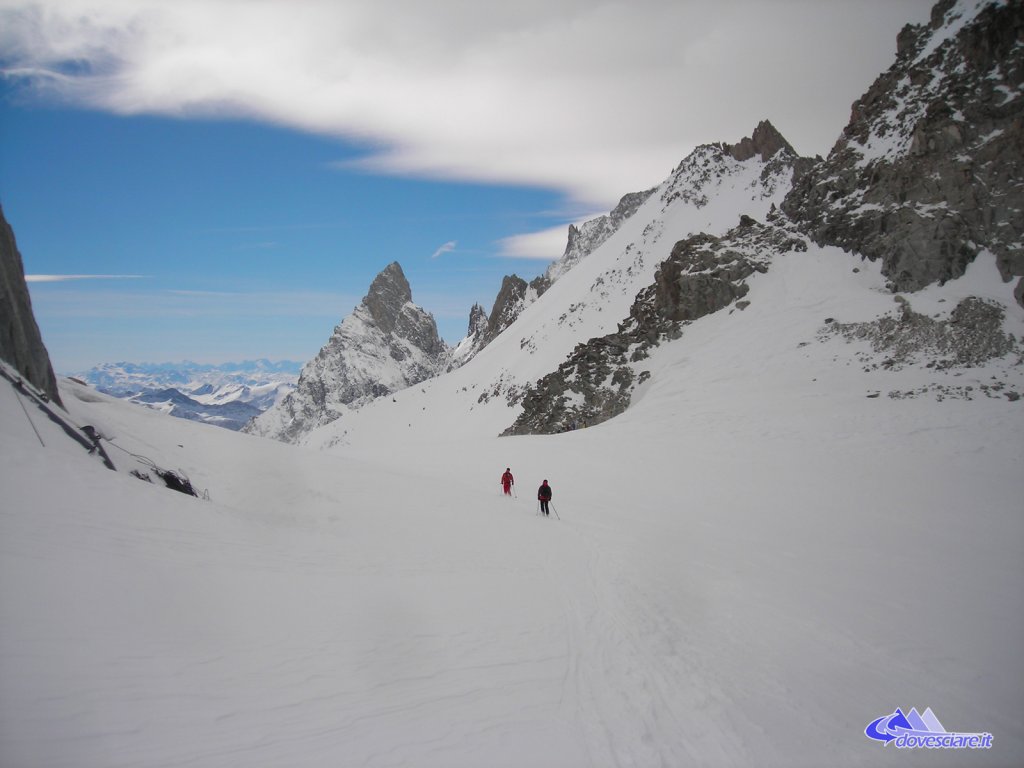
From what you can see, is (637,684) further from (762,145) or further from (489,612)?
(762,145)

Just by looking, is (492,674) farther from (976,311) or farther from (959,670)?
(976,311)

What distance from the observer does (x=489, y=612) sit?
902 cm

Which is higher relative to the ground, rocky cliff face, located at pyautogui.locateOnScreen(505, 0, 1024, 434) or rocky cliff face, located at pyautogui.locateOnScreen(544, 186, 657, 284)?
rocky cliff face, located at pyautogui.locateOnScreen(544, 186, 657, 284)

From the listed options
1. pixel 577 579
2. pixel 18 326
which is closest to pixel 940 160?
pixel 577 579

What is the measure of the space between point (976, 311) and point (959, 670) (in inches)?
985

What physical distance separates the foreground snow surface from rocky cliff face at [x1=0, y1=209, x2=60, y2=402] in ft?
6.02

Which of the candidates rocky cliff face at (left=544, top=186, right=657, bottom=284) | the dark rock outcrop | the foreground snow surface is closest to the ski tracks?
the foreground snow surface

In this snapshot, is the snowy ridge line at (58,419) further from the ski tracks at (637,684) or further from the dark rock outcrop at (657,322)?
the dark rock outcrop at (657,322)

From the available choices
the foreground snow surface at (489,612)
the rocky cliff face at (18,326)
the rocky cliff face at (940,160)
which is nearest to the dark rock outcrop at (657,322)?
the rocky cliff face at (940,160)

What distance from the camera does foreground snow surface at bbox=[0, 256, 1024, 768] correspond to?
506 cm

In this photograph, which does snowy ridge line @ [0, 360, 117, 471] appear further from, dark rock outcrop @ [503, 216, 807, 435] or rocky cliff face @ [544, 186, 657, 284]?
rocky cliff face @ [544, 186, 657, 284]

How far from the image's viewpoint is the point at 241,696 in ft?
17.3

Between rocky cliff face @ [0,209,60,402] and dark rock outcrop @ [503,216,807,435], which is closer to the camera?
rocky cliff face @ [0,209,60,402]

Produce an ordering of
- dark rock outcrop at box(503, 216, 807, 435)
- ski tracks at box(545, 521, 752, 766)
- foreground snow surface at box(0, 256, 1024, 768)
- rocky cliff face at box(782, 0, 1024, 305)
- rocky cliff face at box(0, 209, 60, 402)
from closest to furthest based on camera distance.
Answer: foreground snow surface at box(0, 256, 1024, 768)
ski tracks at box(545, 521, 752, 766)
rocky cliff face at box(0, 209, 60, 402)
rocky cliff face at box(782, 0, 1024, 305)
dark rock outcrop at box(503, 216, 807, 435)
